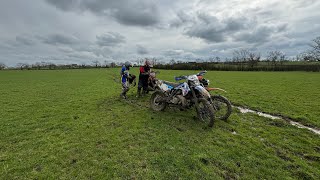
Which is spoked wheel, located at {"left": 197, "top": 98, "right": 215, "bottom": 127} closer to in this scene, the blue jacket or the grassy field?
the grassy field

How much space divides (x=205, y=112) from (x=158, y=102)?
2.20 m

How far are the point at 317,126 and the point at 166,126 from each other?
15.7ft

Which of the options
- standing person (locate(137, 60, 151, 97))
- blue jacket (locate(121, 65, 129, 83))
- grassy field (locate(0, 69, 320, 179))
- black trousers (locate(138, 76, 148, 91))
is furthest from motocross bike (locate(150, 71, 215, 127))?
black trousers (locate(138, 76, 148, 91))

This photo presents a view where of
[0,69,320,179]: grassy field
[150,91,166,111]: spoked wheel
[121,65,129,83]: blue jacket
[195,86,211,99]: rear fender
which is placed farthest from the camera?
[121,65,129,83]: blue jacket

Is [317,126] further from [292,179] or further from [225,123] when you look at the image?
[292,179]

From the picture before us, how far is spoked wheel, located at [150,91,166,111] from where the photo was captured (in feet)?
22.6

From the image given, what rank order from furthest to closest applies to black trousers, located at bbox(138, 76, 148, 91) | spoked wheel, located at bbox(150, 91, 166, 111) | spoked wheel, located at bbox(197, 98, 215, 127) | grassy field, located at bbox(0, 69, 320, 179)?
black trousers, located at bbox(138, 76, 148, 91) < spoked wheel, located at bbox(150, 91, 166, 111) < spoked wheel, located at bbox(197, 98, 215, 127) < grassy field, located at bbox(0, 69, 320, 179)

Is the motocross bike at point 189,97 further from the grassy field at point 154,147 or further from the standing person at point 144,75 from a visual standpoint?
the standing person at point 144,75

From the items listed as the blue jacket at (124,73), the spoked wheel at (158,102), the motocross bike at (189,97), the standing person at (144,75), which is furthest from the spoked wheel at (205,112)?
the blue jacket at (124,73)

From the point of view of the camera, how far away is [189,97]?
583 cm

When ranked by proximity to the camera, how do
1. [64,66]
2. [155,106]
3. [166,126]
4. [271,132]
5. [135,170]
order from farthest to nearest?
[64,66]
[155,106]
[166,126]
[271,132]
[135,170]

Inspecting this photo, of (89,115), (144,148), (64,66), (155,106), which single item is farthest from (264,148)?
(64,66)

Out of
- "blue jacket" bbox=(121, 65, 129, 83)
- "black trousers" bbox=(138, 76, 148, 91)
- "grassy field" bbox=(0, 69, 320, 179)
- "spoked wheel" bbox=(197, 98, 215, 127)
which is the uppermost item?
"blue jacket" bbox=(121, 65, 129, 83)

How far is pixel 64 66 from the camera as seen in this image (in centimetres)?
8225
